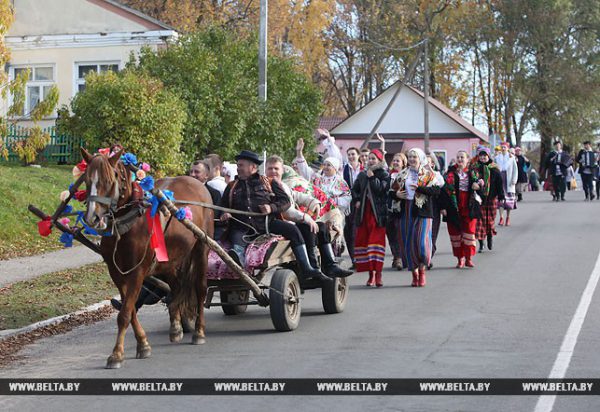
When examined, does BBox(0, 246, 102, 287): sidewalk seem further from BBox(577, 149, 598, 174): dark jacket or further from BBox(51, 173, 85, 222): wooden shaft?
BBox(577, 149, 598, 174): dark jacket

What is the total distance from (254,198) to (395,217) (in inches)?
188

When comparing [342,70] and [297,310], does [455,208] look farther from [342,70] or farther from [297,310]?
[342,70]

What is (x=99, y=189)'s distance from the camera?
9.18 m

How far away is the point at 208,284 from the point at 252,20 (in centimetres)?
3900

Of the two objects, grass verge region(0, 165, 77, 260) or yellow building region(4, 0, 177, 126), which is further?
yellow building region(4, 0, 177, 126)

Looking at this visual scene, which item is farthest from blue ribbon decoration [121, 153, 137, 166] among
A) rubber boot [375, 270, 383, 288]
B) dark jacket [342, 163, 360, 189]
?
dark jacket [342, 163, 360, 189]

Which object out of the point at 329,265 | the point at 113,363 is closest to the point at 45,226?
the point at 113,363

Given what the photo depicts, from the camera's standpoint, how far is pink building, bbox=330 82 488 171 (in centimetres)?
6425

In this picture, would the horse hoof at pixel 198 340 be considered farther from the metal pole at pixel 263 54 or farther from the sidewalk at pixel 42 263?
the metal pole at pixel 263 54

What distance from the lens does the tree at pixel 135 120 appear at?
24.5 metres

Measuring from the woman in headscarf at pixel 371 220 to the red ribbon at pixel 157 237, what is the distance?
5549 mm

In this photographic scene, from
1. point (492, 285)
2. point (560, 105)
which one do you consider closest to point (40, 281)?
point (492, 285)

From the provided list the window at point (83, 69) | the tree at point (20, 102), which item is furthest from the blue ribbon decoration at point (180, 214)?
the window at point (83, 69)

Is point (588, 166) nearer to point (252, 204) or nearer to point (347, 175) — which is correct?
point (347, 175)
